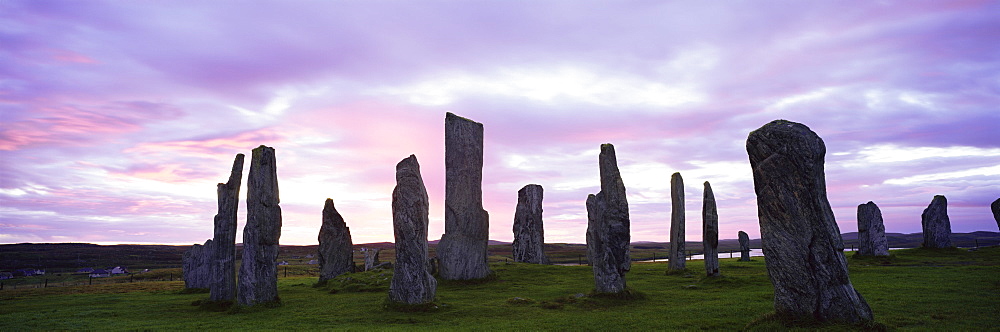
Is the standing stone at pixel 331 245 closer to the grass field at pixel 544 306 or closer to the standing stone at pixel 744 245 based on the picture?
the grass field at pixel 544 306

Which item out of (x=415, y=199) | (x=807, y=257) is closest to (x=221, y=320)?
(x=415, y=199)

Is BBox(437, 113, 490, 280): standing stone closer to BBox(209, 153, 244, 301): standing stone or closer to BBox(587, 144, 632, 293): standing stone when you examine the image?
BBox(587, 144, 632, 293): standing stone

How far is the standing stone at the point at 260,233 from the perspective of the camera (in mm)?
19406

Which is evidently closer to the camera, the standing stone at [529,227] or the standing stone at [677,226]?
the standing stone at [677,226]

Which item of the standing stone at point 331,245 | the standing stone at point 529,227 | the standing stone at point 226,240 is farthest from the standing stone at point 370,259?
the standing stone at point 226,240

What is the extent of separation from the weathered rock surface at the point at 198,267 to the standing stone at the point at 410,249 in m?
14.3

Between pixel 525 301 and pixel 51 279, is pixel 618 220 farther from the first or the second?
pixel 51 279

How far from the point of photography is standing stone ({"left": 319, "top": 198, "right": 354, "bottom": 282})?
29.8 metres

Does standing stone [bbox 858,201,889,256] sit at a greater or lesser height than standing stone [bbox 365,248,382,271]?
greater

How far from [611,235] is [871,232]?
2549 cm

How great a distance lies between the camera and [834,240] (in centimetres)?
1191

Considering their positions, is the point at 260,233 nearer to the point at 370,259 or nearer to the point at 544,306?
the point at 544,306

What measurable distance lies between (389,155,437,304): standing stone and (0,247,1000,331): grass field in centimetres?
71

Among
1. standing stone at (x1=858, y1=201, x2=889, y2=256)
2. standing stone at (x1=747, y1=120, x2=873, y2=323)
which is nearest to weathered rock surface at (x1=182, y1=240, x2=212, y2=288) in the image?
standing stone at (x1=747, y1=120, x2=873, y2=323)
